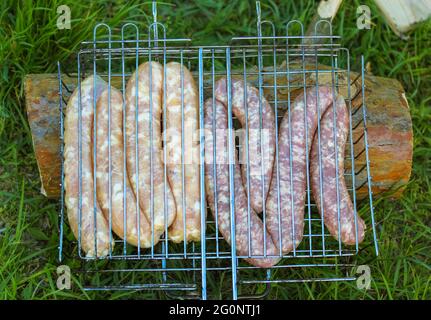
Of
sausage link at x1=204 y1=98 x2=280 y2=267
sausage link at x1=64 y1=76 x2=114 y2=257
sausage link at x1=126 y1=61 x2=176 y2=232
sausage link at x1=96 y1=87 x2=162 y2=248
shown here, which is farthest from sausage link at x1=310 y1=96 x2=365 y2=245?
sausage link at x1=64 y1=76 x2=114 y2=257

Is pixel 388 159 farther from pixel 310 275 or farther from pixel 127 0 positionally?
pixel 127 0

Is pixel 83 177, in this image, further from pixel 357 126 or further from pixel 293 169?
pixel 357 126

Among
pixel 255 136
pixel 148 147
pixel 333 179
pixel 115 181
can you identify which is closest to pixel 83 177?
pixel 115 181

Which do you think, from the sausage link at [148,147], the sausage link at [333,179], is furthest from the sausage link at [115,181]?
the sausage link at [333,179]

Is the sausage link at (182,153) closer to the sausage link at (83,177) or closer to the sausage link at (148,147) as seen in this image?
the sausage link at (148,147)

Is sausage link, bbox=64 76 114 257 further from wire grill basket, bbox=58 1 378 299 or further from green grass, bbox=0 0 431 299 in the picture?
green grass, bbox=0 0 431 299
